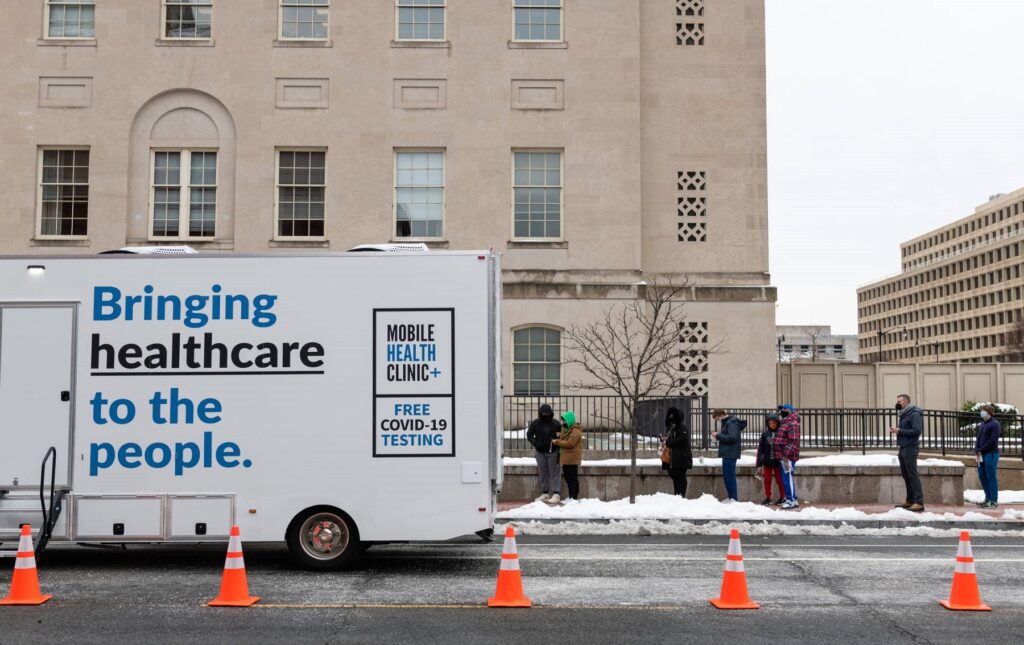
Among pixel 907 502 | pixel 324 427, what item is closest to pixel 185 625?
pixel 324 427

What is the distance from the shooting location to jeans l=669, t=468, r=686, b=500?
1745cm

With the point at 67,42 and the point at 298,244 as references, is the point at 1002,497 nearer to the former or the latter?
the point at 298,244

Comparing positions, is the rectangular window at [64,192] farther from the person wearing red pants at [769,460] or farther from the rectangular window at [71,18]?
the person wearing red pants at [769,460]

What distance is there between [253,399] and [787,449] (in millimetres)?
9489

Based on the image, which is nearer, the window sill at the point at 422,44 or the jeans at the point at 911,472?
the jeans at the point at 911,472

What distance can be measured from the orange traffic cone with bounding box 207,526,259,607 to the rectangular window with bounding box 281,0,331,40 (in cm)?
2104

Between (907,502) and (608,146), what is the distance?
44.8ft

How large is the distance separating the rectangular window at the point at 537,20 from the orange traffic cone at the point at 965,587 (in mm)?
21315

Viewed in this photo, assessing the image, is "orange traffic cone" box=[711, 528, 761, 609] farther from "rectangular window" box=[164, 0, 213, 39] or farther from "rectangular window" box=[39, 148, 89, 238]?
"rectangular window" box=[164, 0, 213, 39]

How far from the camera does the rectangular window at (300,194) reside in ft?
90.4

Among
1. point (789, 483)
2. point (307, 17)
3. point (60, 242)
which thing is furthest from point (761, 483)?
point (60, 242)

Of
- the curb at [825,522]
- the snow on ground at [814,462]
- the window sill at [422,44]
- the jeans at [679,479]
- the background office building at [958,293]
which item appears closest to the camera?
the curb at [825,522]

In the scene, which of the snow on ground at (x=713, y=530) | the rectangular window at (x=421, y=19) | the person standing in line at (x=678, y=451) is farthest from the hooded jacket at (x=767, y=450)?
the rectangular window at (x=421, y=19)

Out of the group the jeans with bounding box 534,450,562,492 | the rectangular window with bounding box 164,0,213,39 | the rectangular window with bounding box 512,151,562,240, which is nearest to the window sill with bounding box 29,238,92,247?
the rectangular window with bounding box 164,0,213,39
